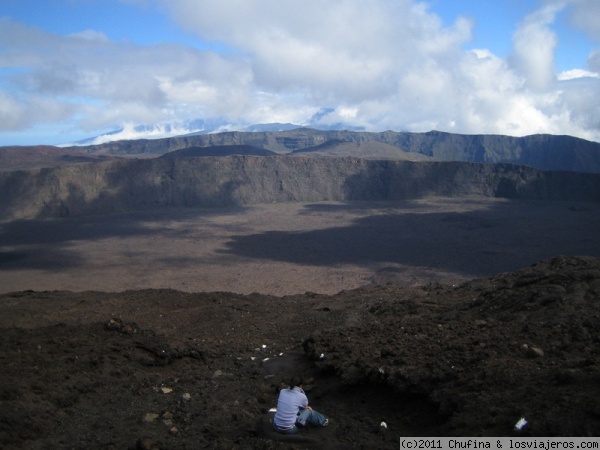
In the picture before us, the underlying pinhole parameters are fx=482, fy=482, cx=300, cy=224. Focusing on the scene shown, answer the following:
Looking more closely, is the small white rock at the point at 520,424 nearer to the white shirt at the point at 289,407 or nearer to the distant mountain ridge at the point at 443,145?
the white shirt at the point at 289,407

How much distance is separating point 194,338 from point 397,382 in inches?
236

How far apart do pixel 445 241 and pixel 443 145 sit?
8312 cm

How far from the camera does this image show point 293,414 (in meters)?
5.36

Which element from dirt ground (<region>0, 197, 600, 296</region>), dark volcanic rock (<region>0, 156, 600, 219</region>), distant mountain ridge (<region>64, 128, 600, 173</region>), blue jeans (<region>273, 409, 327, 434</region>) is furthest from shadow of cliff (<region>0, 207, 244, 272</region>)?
distant mountain ridge (<region>64, 128, 600, 173</region>)

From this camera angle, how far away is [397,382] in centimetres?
630

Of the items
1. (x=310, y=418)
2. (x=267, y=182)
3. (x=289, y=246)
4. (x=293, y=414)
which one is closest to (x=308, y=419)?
(x=310, y=418)

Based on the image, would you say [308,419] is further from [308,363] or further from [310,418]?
[308,363]

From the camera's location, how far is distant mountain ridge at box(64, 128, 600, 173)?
297ft

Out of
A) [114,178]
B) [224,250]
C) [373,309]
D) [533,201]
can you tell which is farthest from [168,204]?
[373,309]

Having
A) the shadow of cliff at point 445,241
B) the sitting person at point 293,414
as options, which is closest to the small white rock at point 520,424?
the sitting person at point 293,414

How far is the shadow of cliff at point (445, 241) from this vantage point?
97.7 feet

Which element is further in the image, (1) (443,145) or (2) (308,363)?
(1) (443,145)

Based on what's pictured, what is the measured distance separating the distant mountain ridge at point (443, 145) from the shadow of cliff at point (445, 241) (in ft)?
160

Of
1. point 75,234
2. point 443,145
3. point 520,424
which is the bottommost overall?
point 75,234
